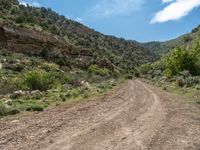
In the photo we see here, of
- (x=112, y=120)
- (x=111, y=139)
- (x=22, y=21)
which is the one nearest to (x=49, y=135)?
(x=111, y=139)

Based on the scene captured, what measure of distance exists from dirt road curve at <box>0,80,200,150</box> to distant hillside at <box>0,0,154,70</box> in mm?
58553

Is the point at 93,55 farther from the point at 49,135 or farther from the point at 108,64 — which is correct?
the point at 49,135

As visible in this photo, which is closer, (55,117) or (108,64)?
(55,117)

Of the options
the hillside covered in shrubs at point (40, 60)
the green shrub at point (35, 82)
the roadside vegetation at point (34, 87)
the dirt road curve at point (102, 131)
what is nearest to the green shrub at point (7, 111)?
the roadside vegetation at point (34, 87)

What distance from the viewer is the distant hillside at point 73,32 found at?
262 ft

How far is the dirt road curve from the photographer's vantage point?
9.02 m

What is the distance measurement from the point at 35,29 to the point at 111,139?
220 feet

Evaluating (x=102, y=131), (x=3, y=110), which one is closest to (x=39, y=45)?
(x=3, y=110)

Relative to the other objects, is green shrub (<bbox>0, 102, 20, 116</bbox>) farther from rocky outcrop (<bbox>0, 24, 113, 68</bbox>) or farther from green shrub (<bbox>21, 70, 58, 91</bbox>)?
rocky outcrop (<bbox>0, 24, 113, 68</bbox>)

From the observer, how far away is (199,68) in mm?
57656

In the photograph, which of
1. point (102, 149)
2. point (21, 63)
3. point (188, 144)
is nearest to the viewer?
point (102, 149)

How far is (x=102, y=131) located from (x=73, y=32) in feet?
397

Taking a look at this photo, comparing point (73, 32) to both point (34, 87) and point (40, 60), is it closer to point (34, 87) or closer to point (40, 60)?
point (40, 60)

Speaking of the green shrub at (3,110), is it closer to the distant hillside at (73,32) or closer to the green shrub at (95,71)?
the distant hillside at (73,32)
